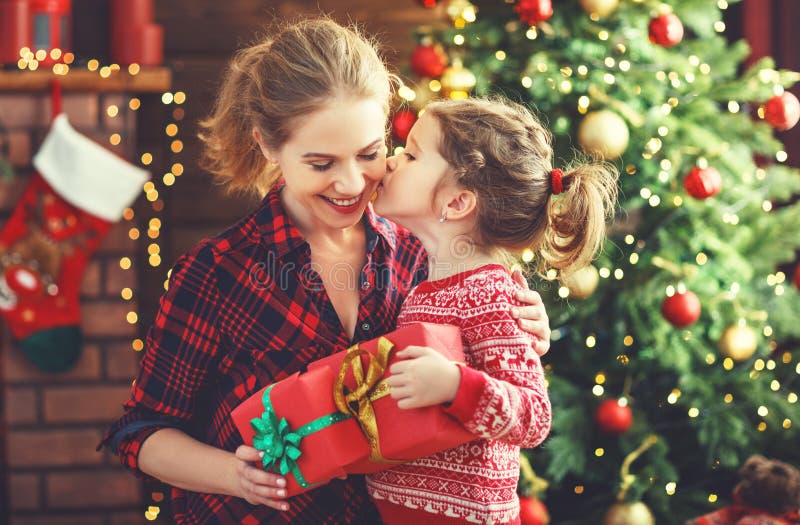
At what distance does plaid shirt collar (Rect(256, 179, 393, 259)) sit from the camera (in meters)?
1.40

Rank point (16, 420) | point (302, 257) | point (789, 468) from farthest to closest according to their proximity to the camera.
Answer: point (16, 420), point (789, 468), point (302, 257)

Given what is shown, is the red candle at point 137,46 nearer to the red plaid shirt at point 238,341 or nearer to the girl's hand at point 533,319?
the red plaid shirt at point 238,341

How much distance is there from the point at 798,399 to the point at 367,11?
1.97 metres

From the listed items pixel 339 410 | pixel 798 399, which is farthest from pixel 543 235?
pixel 798 399

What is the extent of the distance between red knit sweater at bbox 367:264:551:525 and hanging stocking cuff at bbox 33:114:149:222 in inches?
66.8

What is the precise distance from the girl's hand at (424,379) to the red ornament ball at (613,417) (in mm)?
1373

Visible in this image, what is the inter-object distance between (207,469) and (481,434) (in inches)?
16.9

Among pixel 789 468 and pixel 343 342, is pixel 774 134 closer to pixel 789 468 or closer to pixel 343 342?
pixel 789 468

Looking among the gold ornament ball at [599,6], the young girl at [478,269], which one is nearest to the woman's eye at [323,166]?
the young girl at [478,269]

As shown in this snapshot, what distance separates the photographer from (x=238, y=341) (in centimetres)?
139

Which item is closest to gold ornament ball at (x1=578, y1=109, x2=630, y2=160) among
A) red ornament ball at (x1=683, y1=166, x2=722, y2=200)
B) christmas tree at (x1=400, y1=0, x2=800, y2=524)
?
christmas tree at (x1=400, y1=0, x2=800, y2=524)

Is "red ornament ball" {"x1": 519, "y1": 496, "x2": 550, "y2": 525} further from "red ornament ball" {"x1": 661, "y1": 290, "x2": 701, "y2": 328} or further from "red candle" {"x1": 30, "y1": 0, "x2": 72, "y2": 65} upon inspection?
"red candle" {"x1": 30, "y1": 0, "x2": 72, "y2": 65}

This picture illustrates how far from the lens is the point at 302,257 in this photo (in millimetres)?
1413

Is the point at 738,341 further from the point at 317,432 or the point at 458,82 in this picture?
the point at 317,432
